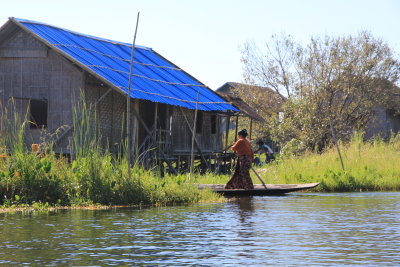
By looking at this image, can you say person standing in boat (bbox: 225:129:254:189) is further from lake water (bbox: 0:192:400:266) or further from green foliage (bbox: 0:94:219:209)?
green foliage (bbox: 0:94:219:209)

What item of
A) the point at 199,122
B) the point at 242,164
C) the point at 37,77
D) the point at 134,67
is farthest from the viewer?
the point at 199,122

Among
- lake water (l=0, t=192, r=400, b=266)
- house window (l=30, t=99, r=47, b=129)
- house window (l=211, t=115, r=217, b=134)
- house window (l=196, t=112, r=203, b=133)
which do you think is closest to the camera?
lake water (l=0, t=192, r=400, b=266)

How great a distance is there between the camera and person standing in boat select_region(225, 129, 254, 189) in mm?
16312

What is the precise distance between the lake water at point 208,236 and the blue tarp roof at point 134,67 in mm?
6377

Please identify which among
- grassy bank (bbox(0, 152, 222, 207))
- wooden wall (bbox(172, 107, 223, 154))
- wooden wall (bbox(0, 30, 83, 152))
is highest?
wooden wall (bbox(0, 30, 83, 152))

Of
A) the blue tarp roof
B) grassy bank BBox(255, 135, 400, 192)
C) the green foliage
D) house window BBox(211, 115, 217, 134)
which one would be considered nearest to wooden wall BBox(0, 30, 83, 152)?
the blue tarp roof

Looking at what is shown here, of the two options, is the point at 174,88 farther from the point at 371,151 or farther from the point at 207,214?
the point at 207,214

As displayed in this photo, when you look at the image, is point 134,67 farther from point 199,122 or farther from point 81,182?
point 81,182

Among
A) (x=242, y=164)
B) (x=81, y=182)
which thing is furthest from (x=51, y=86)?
(x=81, y=182)

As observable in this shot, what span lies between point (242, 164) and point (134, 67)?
675 centimetres

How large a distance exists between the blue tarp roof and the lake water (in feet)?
20.9

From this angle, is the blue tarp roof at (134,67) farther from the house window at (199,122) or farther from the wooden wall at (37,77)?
the house window at (199,122)

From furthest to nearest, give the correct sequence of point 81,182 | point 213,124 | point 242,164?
point 213,124, point 242,164, point 81,182

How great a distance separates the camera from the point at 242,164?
1648cm
